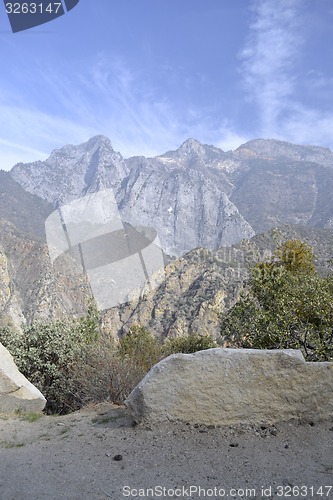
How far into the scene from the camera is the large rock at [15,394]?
8.54 meters

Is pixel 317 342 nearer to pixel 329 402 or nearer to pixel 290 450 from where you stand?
pixel 329 402

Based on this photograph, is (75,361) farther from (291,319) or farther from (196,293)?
(196,293)

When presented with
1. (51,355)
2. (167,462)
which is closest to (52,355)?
(51,355)

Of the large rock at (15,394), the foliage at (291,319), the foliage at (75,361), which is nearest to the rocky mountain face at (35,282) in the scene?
the foliage at (75,361)

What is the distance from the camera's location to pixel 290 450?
5.46 metres

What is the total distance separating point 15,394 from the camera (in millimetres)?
8688

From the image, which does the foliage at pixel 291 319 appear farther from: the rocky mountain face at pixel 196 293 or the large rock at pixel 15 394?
the rocky mountain face at pixel 196 293

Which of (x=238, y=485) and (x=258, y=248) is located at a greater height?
(x=258, y=248)

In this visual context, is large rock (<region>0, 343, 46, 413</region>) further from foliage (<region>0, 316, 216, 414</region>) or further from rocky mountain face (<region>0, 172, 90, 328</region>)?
rocky mountain face (<region>0, 172, 90, 328</region>)

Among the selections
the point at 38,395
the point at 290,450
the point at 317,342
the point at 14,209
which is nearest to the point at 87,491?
the point at 290,450

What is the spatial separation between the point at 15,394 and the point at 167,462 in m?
4.69

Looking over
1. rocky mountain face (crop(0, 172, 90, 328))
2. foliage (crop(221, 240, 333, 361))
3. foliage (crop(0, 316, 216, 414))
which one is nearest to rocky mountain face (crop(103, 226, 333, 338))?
rocky mountain face (crop(0, 172, 90, 328))

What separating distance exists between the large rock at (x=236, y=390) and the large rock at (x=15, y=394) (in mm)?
3721

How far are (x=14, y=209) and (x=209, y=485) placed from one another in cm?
14098
